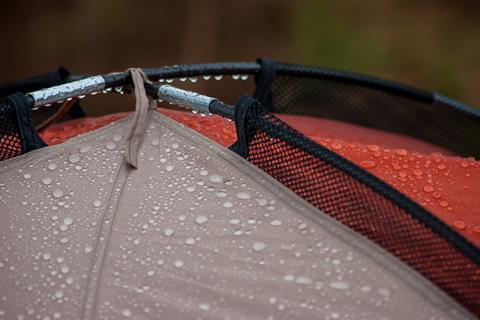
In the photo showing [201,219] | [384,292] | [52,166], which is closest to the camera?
[384,292]

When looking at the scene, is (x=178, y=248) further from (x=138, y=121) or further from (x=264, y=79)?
(x=264, y=79)

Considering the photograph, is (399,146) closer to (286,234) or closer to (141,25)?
(286,234)

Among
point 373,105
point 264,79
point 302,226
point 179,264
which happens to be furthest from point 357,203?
point 373,105

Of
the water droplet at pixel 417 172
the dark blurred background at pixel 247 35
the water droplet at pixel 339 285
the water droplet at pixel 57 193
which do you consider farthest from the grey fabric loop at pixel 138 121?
the dark blurred background at pixel 247 35

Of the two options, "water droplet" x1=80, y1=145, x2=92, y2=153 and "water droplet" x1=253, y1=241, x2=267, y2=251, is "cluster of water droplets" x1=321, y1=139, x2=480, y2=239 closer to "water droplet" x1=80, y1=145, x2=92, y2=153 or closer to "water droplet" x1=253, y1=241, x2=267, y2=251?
"water droplet" x1=253, y1=241, x2=267, y2=251

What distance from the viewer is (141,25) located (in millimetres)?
5363

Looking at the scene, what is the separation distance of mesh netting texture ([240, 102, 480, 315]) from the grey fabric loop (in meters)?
0.21

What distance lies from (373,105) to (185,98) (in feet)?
3.26

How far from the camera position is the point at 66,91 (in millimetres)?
1454

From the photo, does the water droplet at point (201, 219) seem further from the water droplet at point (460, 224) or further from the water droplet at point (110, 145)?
the water droplet at point (460, 224)

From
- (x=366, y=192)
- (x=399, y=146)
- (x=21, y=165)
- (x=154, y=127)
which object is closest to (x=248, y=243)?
(x=366, y=192)

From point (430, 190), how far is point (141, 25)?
169 inches

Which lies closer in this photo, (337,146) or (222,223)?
(222,223)

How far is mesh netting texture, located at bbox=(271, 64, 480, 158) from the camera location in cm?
215
